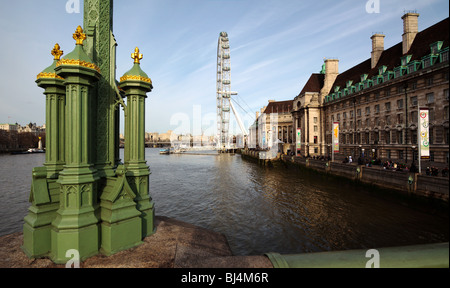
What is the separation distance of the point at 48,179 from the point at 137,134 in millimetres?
2574

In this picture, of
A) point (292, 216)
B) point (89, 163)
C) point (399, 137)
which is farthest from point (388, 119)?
point (89, 163)

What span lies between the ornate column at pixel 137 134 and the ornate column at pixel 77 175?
116 centimetres

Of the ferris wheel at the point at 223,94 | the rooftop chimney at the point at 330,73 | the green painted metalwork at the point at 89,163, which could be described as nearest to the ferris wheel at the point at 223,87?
the ferris wheel at the point at 223,94

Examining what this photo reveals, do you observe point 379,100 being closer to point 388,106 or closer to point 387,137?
point 388,106

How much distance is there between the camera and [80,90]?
563 centimetres

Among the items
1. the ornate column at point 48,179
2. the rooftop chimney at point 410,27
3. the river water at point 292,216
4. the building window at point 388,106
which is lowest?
the river water at point 292,216

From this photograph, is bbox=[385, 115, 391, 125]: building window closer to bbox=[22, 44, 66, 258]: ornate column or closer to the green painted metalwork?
the green painted metalwork

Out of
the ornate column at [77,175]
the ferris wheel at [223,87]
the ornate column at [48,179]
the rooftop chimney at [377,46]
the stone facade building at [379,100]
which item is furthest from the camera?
the ferris wheel at [223,87]

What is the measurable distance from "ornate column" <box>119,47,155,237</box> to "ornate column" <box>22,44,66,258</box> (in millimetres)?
1889

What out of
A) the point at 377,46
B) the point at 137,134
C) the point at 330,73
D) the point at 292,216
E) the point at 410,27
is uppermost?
the point at 377,46

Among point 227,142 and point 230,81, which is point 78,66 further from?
point 227,142

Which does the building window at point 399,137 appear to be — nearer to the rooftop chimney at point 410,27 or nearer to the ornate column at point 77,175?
the rooftop chimney at point 410,27

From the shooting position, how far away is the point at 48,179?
620 cm

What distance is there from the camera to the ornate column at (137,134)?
22.3 ft
